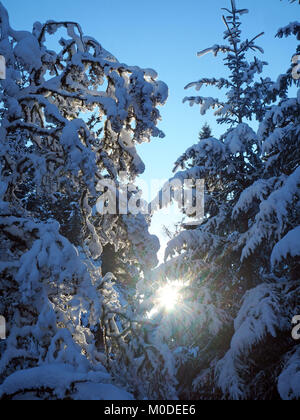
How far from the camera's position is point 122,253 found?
5090 mm

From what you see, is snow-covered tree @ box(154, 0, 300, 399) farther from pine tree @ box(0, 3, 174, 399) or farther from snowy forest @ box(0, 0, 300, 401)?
pine tree @ box(0, 3, 174, 399)

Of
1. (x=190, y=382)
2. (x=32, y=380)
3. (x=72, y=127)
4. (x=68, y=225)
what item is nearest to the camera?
(x=32, y=380)

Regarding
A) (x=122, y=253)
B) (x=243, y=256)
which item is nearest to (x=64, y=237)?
(x=122, y=253)

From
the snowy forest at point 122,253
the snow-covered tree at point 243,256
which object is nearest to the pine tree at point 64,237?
the snowy forest at point 122,253

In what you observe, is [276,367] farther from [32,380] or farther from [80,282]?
[32,380]

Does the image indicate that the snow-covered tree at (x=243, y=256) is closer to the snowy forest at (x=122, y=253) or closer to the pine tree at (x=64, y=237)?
the snowy forest at (x=122, y=253)

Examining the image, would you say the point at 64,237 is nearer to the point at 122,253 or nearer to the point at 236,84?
the point at 122,253

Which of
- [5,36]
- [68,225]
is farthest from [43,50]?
[68,225]

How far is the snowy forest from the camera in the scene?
11.0ft

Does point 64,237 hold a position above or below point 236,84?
below

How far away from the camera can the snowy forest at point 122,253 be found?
3340 millimetres

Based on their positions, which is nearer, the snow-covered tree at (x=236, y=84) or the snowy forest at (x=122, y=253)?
the snowy forest at (x=122, y=253)

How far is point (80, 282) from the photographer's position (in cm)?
346

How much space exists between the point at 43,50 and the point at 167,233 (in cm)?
1797
